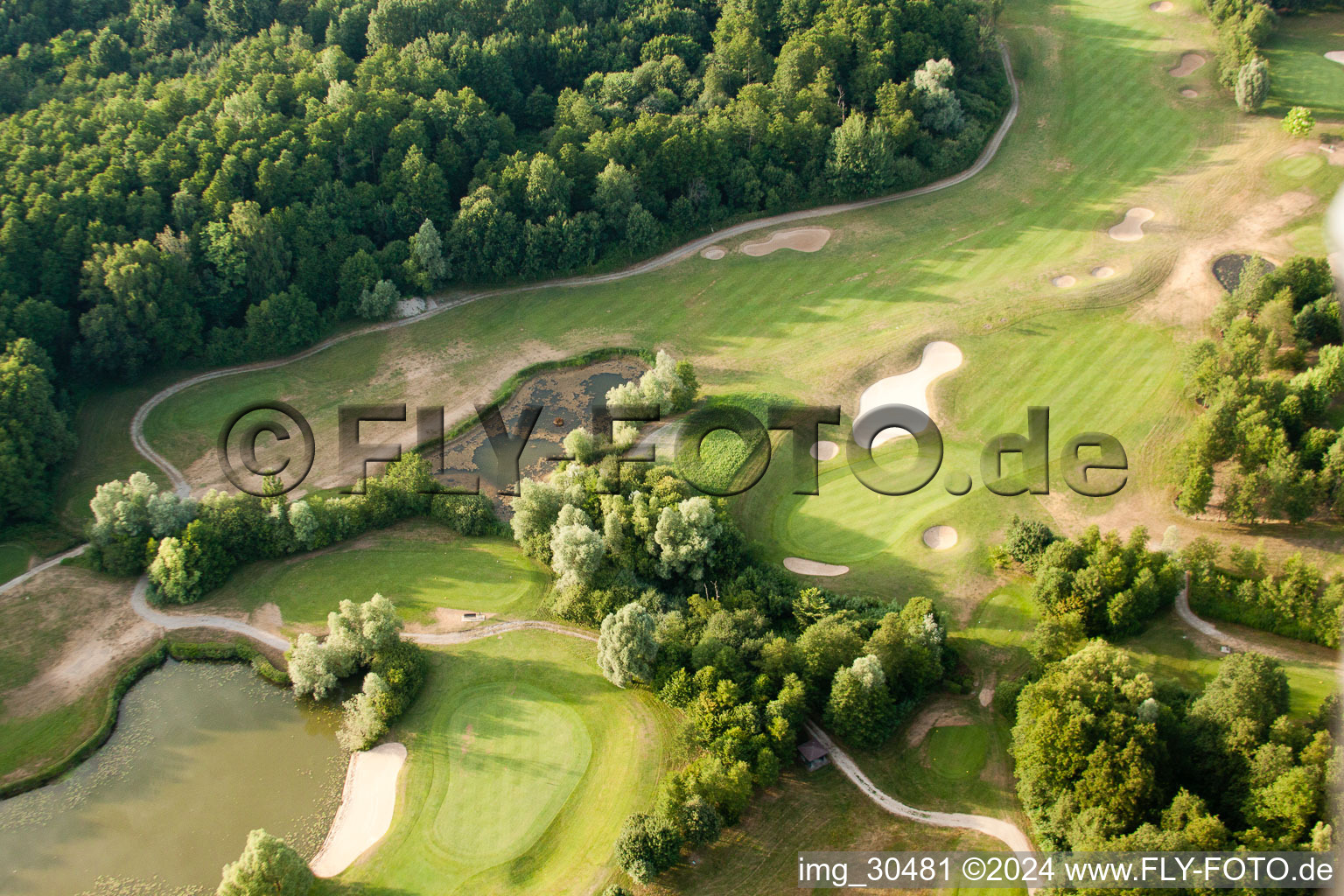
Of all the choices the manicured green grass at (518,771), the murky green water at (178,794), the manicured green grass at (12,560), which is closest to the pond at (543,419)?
the manicured green grass at (518,771)

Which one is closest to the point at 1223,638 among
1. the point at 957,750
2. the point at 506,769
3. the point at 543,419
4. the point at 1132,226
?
the point at 957,750

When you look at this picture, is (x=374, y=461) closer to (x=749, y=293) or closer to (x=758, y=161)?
(x=749, y=293)

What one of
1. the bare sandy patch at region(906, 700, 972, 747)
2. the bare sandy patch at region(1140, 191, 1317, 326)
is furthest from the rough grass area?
the bare sandy patch at region(1140, 191, 1317, 326)

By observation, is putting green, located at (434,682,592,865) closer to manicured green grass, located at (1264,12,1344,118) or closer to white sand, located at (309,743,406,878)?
white sand, located at (309,743,406,878)

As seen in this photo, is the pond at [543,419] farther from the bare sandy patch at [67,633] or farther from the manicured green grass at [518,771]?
the bare sandy patch at [67,633]

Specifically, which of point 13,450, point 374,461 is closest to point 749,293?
point 374,461

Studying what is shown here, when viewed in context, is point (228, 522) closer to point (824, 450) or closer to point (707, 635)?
point (707, 635)
